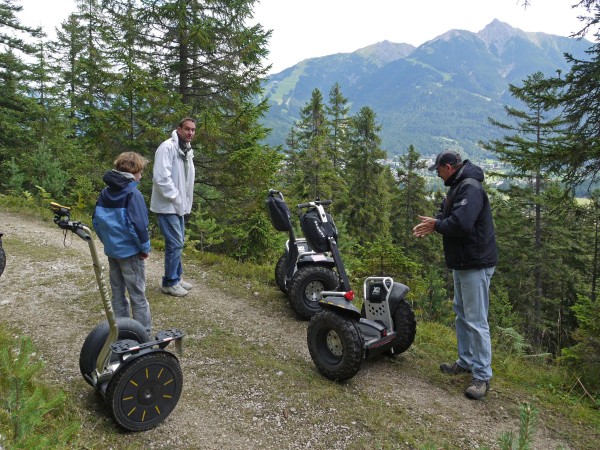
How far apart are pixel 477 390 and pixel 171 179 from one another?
4.80 m

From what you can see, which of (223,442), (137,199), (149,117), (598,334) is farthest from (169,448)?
(149,117)

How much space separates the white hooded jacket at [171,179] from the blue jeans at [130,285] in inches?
65.6

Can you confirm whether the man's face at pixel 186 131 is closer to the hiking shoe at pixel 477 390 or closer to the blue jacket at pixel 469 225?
the blue jacket at pixel 469 225

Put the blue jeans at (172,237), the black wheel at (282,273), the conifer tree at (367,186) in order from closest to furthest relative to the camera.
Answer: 1. the blue jeans at (172,237)
2. the black wheel at (282,273)
3. the conifer tree at (367,186)

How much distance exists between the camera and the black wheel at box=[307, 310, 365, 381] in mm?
4059

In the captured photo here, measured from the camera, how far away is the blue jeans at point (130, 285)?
420cm

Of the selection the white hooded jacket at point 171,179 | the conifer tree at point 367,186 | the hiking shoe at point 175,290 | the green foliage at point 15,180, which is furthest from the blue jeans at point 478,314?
the conifer tree at point 367,186

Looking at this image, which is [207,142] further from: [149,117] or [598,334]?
[598,334]

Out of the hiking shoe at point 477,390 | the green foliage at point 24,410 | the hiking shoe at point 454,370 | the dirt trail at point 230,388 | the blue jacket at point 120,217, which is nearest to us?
the green foliage at point 24,410

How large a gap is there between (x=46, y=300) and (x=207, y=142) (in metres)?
5.37

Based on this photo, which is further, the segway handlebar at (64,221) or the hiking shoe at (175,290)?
the hiking shoe at (175,290)

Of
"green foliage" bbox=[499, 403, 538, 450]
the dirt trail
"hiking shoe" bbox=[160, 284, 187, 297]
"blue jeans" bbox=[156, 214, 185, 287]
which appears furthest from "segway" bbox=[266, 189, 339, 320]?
"green foliage" bbox=[499, 403, 538, 450]

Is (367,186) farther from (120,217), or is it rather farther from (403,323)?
(120,217)

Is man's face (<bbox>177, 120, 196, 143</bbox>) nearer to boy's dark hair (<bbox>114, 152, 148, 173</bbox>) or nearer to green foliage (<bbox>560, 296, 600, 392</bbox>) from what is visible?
boy's dark hair (<bbox>114, 152, 148, 173</bbox>)
